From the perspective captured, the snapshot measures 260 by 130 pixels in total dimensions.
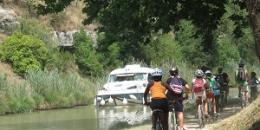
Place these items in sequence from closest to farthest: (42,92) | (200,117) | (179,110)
Result: (179,110), (200,117), (42,92)

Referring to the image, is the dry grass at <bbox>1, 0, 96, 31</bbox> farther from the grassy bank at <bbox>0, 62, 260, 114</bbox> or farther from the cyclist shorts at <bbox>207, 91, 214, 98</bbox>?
the cyclist shorts at <bbox>207, 91, 214, 98</bbox>

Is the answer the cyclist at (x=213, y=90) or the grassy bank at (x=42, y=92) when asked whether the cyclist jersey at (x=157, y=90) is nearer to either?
the cyclist at (x=213, y=90)

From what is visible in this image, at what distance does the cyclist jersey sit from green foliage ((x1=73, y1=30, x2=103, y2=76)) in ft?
143

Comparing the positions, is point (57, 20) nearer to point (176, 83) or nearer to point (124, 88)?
→ point (124, 88)

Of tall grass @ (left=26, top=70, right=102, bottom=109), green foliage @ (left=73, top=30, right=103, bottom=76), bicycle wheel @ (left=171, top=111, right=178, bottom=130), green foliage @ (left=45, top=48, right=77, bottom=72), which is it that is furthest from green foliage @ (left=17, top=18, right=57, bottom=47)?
bicycle wheel @ (left=171, top=111, right=178, bottom=130)

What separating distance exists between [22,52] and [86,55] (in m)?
7.81

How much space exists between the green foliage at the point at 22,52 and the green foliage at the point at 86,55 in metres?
5.00

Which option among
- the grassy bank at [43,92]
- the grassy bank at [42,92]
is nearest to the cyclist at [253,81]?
the grassy bank at [43,92]

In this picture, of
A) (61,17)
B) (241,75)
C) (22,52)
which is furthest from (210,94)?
(61,17)

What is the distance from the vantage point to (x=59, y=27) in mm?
68312

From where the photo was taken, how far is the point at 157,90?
14.6m

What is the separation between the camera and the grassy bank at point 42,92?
44.5 meters

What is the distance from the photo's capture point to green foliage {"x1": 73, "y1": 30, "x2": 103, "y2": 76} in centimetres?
5859

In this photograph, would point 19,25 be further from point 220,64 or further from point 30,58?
point 220,64
